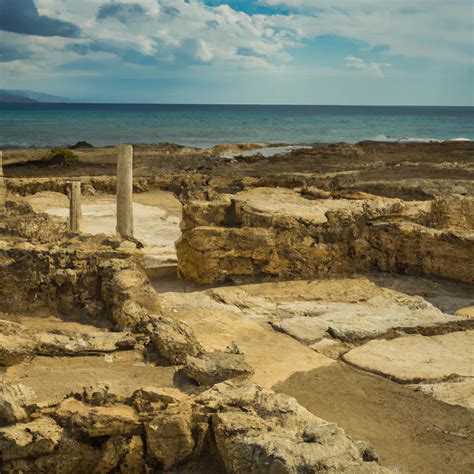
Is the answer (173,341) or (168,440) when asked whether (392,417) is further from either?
(168,440)

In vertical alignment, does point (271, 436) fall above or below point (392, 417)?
above

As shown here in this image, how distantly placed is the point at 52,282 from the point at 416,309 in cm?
557

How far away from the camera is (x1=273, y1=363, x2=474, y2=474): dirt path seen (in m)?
6.39

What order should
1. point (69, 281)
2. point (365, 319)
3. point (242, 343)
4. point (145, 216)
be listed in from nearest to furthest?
point (242, 343), point (69, 281), point (365, 319), point (145, 216)

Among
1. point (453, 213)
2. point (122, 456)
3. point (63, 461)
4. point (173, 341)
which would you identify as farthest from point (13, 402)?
point (453, 213)

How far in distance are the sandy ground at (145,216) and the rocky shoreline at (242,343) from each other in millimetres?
372

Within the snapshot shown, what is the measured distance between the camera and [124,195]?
16.3 meters

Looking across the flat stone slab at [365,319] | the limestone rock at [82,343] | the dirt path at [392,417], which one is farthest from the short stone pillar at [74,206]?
the dirt path at [392,417]

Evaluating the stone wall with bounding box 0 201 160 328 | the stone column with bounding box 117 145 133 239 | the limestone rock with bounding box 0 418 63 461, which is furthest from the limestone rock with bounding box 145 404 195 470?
the stone column with bounding box 117 145 133 239

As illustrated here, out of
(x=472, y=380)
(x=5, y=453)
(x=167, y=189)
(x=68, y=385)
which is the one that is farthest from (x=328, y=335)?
(x=167, y=189)

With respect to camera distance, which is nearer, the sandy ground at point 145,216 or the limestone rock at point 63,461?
the limestone rock at point 63,461

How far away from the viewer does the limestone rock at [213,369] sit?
6.88 meters

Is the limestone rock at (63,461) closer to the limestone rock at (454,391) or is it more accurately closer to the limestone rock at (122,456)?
the limestone rock at (122,456)

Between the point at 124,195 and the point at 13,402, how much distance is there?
10773 millimetres
